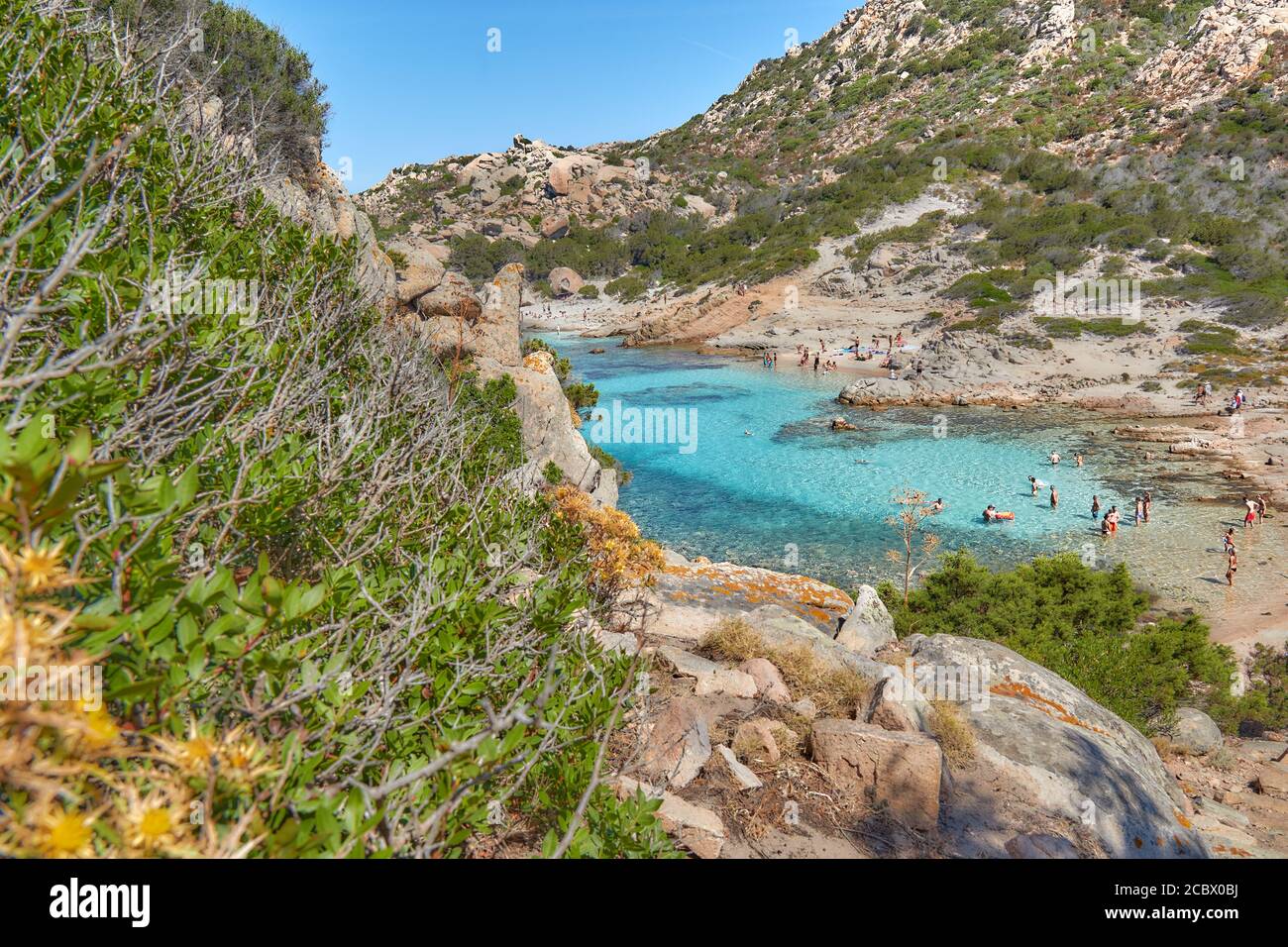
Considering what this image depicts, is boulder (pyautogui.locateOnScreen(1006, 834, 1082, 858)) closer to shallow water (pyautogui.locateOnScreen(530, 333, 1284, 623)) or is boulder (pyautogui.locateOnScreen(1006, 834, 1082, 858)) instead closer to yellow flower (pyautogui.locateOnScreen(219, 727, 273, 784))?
yellow flower (pyautogui.locateOnScreen(219, 727, 273, 784))

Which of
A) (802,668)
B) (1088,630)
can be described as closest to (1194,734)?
(1088,630)

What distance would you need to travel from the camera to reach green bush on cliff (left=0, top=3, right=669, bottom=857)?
5.04 ft

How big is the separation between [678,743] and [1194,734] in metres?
11.4

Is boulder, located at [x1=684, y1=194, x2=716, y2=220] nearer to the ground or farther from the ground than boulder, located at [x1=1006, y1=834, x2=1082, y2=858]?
farther from the ground

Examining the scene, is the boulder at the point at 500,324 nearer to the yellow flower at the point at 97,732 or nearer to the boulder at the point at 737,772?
the boulder at the point at 737,772

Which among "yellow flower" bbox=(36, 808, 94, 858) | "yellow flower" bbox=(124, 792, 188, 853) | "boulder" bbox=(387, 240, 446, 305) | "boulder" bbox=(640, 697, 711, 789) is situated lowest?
"boulder" bbox=(640, 697, 711, 789)

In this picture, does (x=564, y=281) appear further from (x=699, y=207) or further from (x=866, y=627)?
(x=866, y=627)

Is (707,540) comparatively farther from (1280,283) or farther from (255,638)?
(1280,283)

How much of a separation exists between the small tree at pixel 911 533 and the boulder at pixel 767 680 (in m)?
8.99

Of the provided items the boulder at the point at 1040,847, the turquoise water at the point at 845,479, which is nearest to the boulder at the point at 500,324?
the turquoise water at the point at 845,479

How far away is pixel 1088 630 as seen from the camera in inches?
577

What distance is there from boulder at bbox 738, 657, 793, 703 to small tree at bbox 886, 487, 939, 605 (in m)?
8.99

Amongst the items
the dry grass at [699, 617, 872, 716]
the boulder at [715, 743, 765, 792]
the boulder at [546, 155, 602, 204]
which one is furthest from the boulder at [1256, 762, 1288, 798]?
the boulder at [546, 155, 602, 204]
